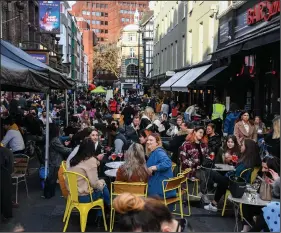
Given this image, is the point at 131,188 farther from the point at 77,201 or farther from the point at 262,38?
the point at 262,38

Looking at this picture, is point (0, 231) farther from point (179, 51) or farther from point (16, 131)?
point (179, 51)

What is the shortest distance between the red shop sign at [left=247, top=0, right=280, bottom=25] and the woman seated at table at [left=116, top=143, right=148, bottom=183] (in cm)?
727

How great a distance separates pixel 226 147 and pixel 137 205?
5324mm

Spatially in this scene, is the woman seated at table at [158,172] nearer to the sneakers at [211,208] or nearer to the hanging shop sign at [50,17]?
the sneakers at [211,208]

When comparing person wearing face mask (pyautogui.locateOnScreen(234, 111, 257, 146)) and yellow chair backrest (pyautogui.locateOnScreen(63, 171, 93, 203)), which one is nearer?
yellow chair backrest (pyautogui.locateOnScreen(63, 171, 93, 203))

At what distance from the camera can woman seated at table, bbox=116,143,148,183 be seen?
231 inches

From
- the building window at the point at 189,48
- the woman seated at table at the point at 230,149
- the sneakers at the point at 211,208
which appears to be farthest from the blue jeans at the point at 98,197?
the building window at the point at 189,48

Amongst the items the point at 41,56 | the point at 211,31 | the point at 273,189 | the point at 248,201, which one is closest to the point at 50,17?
the point at 41,56

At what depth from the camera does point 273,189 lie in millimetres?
4785

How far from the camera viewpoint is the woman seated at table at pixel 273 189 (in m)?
4.48

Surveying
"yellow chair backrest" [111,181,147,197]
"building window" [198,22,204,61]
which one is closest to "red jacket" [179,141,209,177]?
"yellow chair backrest" [111,181,147,197]

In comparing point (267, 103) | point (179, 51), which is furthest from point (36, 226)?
point (179, 51)

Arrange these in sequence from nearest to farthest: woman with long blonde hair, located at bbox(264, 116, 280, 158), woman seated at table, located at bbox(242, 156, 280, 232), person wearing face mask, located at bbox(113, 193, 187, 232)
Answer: person wearing face mask, located at bbox(113, 193, 187, 232)
woman seated at table, located at bbox(242, 156, 280, 232)
woman with long blonde hair, located at bbox(264, 116, 280, 158)

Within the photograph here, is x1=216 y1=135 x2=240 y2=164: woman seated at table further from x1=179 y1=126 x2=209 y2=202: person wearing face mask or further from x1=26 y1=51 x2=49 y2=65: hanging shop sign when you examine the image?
x1=26 y1=51 x2=49 y2=65: hanging shop sign
